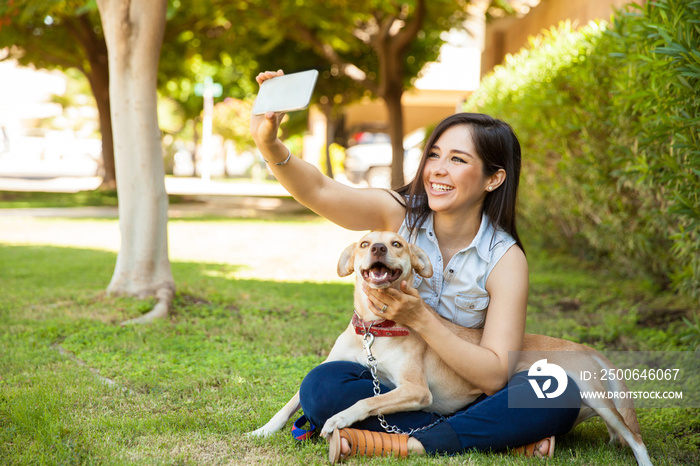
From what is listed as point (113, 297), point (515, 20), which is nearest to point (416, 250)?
point (113, 297)

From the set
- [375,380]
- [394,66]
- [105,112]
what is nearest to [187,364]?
[375,380]

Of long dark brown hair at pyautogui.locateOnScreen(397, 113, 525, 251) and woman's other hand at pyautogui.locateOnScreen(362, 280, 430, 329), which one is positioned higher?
long dark brown hair at pyautogui.locateOnScreen(397, 113, 525, 251)

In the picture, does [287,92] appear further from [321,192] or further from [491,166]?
[491,166]

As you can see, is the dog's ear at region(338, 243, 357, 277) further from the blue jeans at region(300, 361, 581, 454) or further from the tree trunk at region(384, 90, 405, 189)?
the tree trunk at region(384, 90, 405, 189)

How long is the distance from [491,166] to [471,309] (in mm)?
747

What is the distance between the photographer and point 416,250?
3279 mm

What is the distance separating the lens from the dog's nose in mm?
3121

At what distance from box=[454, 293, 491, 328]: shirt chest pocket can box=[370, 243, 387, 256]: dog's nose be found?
1.66 ft

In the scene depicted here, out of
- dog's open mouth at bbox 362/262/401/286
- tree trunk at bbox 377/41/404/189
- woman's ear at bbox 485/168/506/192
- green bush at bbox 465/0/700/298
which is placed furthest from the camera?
tree trunk at bbox 377/41/404/189

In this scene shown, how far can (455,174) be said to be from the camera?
3266mm

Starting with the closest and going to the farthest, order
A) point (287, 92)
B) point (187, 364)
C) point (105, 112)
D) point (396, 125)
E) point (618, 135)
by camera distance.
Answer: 1. point (287, 92)
2. point (187, 364)
3. point (618, 135)
4. point (396, 125)
5. point (105, 112)

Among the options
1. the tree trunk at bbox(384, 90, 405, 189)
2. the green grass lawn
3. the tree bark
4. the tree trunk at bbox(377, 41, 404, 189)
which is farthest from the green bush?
the tree trunk at bbox(384, 90, 405, 189)

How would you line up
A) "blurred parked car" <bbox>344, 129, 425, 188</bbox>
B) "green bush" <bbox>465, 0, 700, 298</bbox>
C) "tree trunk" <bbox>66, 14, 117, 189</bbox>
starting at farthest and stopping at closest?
1. "blurred parked car" <bbox>344, 129, 425, 188</bbox>
2. "tree trunk" <bbox>66, 14, 117, 189</bbox>
3. "green bush" <bbox>465, 0, 700, 298</bbox>

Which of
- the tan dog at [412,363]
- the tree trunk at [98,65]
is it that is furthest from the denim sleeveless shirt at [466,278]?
the tree trunk at [98,65]
